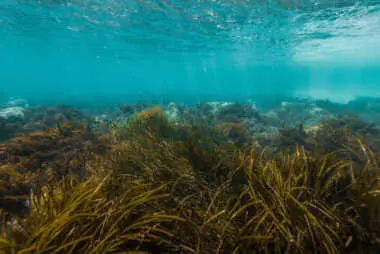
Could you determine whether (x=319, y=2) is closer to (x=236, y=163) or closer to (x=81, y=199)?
(x=236, y=163)

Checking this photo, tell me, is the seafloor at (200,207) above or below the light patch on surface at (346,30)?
below

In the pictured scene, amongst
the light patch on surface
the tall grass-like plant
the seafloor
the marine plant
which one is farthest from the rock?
the light patch on surface

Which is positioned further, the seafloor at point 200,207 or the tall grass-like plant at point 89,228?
the seafloor at point 200,207

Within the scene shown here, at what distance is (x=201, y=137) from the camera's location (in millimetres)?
4594

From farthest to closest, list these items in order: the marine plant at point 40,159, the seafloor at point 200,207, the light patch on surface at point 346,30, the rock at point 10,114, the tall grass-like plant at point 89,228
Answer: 1. the light patch on surface at point 346,30
2. the rock at point 10,114
3. the marine plant at point 40,159
4. the seafloor at point 200,207
5. the tall grass-like plant at point 89,228

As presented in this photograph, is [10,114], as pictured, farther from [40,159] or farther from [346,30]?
[346,30]

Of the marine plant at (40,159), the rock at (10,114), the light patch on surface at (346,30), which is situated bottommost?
the marine plant at (40,159)

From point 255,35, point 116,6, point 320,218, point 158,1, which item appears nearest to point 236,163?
point 320,218

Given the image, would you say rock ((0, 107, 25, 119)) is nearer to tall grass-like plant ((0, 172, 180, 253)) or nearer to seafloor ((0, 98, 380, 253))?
seafloor ((0, 98, 380, 253))

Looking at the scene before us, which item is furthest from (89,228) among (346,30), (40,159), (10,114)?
(346,30)

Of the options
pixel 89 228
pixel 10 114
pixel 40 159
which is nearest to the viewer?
pixel 89 228

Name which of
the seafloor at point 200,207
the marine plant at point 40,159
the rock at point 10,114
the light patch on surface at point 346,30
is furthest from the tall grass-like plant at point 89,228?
the light patch on surface at point 346,30

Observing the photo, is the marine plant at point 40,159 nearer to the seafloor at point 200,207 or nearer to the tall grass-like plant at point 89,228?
the seafloor at point 200,207

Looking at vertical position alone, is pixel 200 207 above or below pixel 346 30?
below
